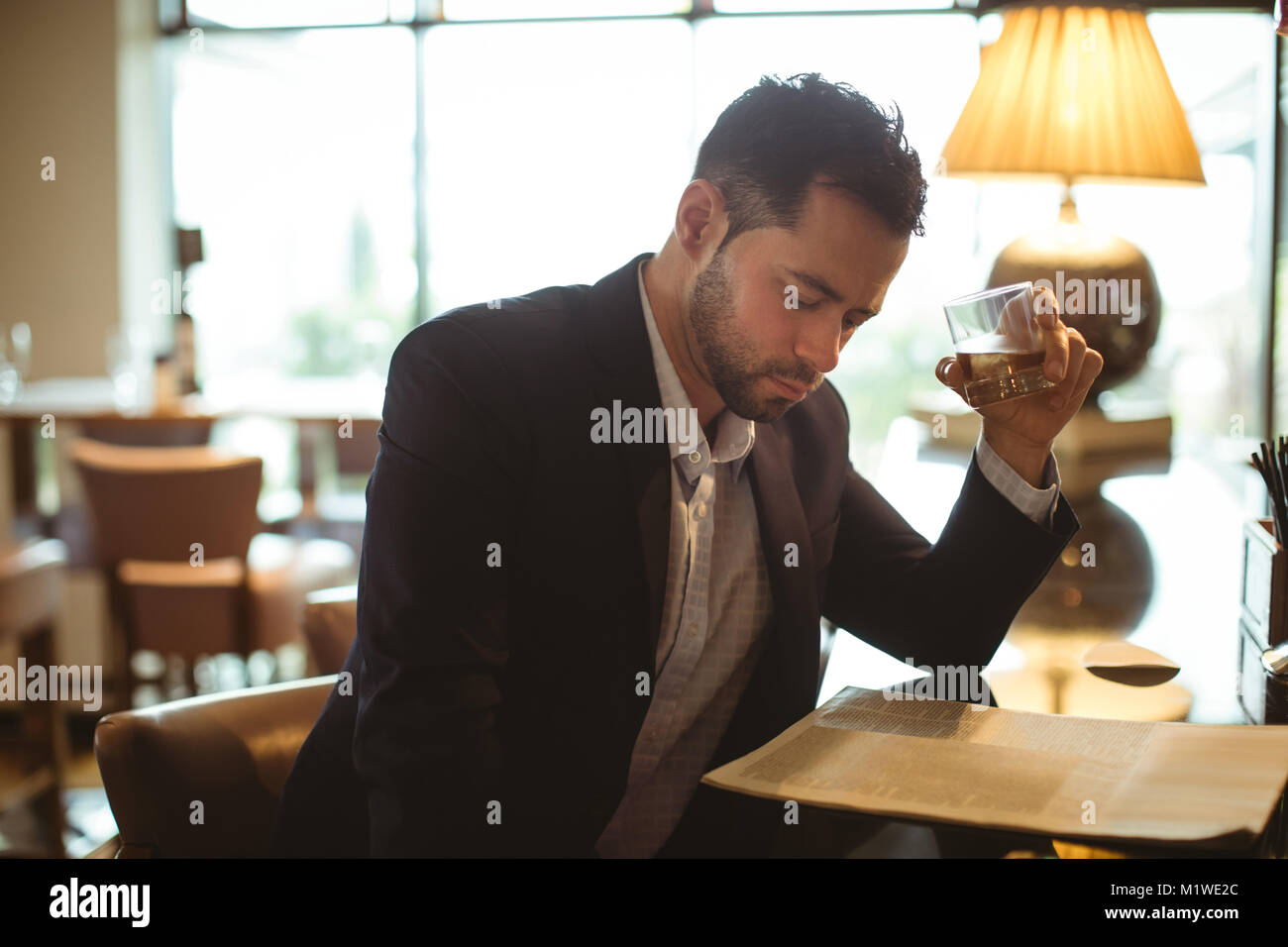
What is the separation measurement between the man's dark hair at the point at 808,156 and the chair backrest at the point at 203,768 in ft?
2.25

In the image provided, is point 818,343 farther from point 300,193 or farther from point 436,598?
point 300,193

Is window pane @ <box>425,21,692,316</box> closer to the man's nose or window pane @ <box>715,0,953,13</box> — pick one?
window pane @ <box>715,0,953,13</box>

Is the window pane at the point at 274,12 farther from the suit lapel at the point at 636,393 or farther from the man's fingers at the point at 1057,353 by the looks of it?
the man's fingers at the point at 1057,353

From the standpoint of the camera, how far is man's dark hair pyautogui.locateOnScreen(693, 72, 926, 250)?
3.53 ft

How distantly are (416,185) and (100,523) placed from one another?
7.97 ft

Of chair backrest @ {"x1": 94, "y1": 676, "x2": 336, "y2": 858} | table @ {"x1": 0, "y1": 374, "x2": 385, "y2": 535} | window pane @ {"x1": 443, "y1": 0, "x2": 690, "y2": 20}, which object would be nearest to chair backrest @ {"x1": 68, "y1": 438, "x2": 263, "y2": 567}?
table @ {"x1": 0, "y1": 374, "x2": 385, "y2": 535}

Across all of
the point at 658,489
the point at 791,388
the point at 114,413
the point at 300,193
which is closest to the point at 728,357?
the point at 791,388

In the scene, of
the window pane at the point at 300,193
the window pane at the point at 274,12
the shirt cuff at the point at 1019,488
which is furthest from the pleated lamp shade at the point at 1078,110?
the window pane at the point at 274,12

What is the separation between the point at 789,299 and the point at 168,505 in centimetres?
218

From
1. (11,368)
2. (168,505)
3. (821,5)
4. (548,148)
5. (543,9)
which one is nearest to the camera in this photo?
(168,505)

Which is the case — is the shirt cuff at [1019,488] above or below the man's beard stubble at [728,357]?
below

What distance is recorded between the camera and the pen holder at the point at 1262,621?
38.7 inches

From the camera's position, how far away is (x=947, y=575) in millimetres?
1190
